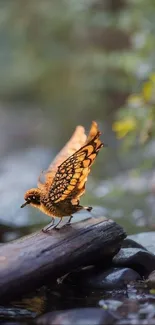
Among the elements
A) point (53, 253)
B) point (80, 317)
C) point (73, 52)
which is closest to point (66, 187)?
point (53, 253)

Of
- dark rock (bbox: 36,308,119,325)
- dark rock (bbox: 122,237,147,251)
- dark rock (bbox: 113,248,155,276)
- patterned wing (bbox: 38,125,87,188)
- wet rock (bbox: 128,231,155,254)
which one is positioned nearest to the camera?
dark rock (bbox: 36,308,119,325)

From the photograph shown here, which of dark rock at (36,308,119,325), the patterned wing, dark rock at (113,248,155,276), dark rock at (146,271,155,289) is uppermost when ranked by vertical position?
the patterned wing

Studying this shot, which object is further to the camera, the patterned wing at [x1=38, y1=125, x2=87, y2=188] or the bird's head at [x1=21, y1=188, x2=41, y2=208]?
the patterned wing at [x1=38, y1=125, x2=87, y2=188]

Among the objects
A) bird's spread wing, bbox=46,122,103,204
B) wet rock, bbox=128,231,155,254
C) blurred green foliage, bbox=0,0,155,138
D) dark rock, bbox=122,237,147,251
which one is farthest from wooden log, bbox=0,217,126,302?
blurred green foliage, bbox=0,0,155,138

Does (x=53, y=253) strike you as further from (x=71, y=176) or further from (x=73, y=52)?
(x=73, y=52)

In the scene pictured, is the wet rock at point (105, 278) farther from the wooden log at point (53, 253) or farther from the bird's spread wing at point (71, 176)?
the bird's spread wing at point (71, 176)

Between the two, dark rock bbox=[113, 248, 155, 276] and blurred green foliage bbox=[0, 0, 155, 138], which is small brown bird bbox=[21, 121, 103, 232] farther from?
blurred green foliage bbox=[0, 0, 155, 138]

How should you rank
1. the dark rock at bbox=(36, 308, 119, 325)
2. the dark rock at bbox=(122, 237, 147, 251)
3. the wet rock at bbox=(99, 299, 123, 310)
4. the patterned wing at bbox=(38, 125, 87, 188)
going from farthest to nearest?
the dark rock at bbox=(122, 237, 147, 251), the patterned wing at bbox=(38, 125, 87, 188), the wet rock at bbox=(99, 299, 123, 310), the dark rock at bbox=(36, 308, 119, 325)

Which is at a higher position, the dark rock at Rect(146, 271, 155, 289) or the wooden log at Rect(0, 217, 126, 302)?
the wooden log at Rect(0, 217, 126, 302)
